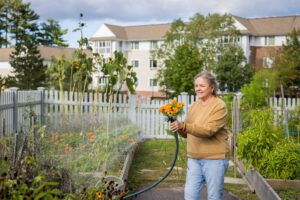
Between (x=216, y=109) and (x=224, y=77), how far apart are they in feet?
131

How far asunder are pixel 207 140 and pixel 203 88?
19.6 inches

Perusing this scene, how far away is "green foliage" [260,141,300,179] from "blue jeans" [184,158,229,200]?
268 centimetres

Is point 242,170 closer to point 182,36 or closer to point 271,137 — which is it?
point 271,137

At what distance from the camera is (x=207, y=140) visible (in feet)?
14.4

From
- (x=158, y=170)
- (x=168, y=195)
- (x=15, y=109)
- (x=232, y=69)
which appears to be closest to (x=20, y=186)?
(x=168, y=195)

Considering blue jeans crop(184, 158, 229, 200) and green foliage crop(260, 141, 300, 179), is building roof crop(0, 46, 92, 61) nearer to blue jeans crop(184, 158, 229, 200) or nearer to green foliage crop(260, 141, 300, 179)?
green foliage crop(260, 141, 300, 179)

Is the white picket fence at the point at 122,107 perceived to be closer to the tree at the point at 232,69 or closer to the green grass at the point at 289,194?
the green grass at the point at 289,194

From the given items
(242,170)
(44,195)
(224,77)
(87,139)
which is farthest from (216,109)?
(224,77)

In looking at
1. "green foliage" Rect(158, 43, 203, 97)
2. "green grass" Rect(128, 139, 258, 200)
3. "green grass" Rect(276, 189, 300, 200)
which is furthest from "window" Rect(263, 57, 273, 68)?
"green grass" Rect(276, 189, 300, 200)

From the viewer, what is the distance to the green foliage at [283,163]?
6.82 metres

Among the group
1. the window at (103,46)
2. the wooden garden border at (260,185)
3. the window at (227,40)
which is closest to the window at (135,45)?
the window at (103,46)

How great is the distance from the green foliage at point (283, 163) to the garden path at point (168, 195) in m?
0.70

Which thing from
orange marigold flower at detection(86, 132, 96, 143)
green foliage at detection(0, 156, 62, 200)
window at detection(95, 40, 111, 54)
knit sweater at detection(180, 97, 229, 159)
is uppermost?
window at detection(95, 40, 111, 54)

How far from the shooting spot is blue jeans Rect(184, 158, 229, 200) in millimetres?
4355
